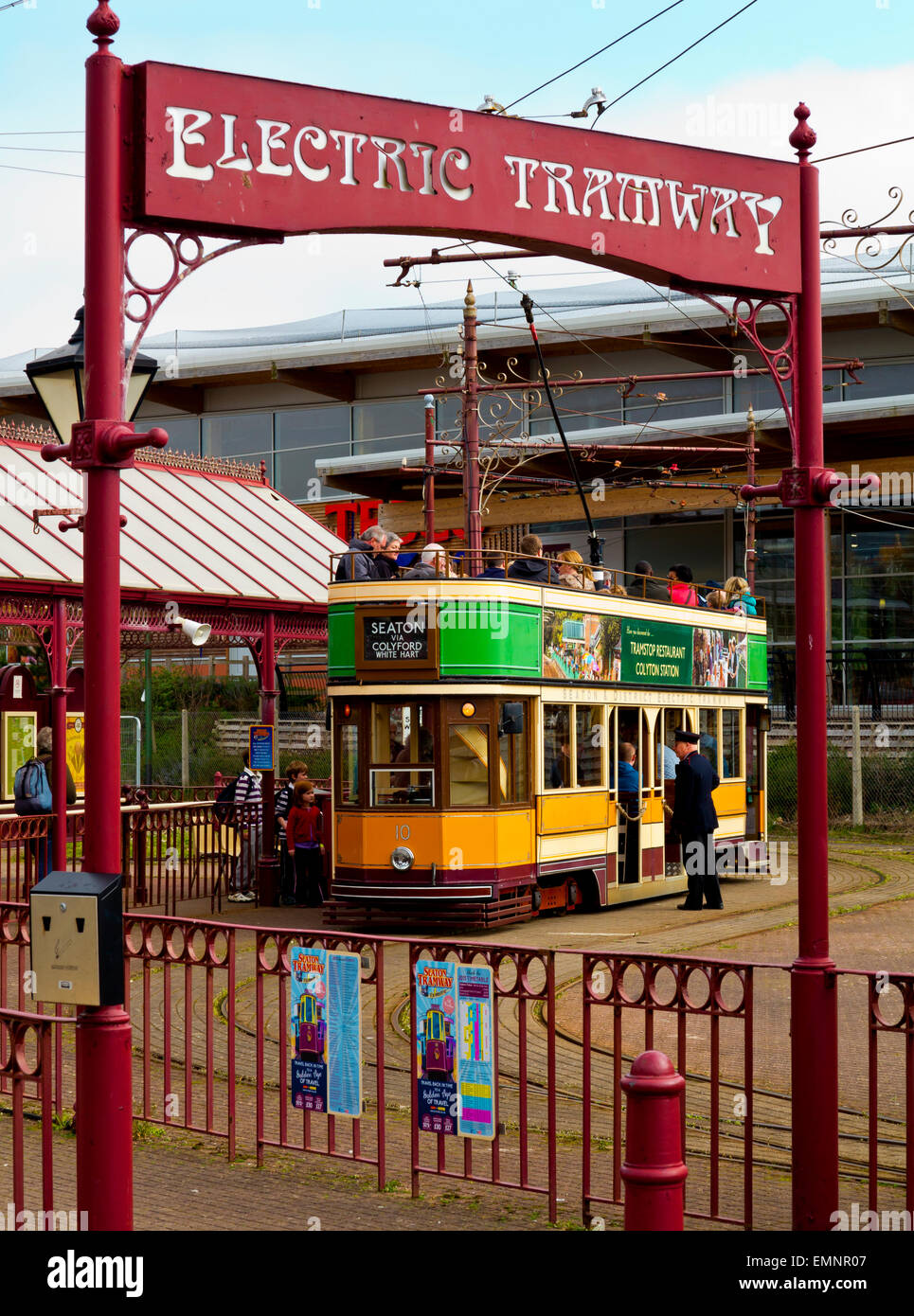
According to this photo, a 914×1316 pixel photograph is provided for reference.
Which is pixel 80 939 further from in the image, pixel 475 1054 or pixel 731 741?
pixel 731 741

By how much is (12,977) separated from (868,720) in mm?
23060

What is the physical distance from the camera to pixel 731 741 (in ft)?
75.1

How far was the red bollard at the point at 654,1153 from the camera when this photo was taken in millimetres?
5090

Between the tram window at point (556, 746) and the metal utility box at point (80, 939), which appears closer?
the metal utility box at point (80, 939)

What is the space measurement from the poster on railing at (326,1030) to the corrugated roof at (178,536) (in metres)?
10.2

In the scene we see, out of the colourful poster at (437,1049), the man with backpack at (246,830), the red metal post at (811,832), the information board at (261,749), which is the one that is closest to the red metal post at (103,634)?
the colourful poster at (437,1049)

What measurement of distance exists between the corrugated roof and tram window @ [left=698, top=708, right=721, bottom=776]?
543 cm

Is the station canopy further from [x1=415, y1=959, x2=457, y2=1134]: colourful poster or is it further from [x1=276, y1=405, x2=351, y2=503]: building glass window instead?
[x1=276, y1=405, x2=351, y2=503]: building glass window

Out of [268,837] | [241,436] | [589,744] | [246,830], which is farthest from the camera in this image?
[241,436]

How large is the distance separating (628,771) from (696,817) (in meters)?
0.99

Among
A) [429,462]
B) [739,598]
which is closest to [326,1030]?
[429,462]

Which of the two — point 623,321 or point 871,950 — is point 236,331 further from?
point 871,950

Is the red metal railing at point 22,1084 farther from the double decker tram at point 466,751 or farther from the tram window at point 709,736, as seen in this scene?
the tram window at point 709,736
